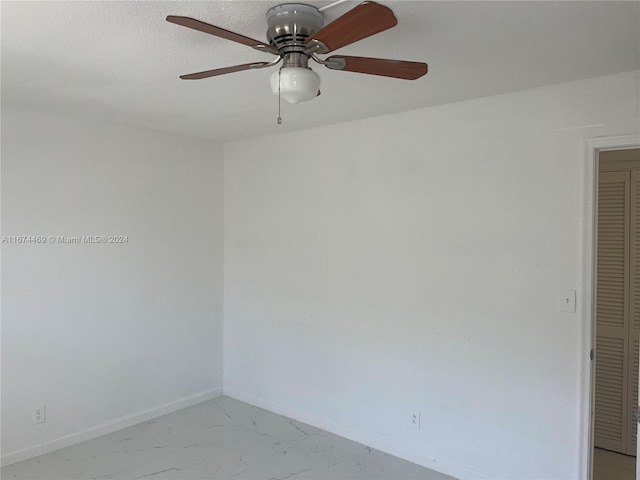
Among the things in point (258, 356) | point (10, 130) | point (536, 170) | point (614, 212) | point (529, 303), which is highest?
point (10, 130)

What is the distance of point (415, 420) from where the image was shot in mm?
3113

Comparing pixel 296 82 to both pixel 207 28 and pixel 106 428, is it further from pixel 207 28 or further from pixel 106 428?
pixel 106 428

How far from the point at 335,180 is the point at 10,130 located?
228cm

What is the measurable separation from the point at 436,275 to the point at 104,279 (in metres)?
2.51

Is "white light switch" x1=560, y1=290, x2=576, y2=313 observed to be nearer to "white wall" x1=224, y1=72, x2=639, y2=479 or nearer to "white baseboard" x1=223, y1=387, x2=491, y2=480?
"white wall" x1=224, y1=72, x2=639, y2=479

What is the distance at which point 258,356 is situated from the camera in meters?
4.09

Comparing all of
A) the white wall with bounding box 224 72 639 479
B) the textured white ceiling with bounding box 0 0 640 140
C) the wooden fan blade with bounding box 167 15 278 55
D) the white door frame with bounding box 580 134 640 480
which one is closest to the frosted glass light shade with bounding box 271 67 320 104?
the wooden fan blade with bounding box 167 15 278 55

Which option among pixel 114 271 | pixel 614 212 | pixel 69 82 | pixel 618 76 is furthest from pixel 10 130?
pixel 614 212

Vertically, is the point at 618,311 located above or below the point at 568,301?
below

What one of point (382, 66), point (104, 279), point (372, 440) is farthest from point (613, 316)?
point (104, 279)

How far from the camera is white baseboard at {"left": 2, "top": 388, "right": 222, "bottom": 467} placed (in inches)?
121

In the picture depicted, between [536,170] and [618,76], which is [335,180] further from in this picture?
[618,76]

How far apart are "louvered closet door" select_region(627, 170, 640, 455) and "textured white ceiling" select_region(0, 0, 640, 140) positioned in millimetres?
1345

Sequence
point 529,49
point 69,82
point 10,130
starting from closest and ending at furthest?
point 529,49
point 69,82
point 10,130
